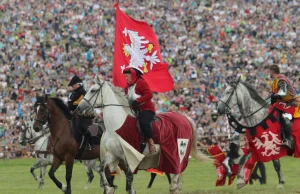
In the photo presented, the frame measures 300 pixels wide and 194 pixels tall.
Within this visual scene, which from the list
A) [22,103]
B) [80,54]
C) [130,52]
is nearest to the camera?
[130,52]

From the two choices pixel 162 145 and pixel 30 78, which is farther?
pixel 30 78

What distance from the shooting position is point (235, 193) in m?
18.8

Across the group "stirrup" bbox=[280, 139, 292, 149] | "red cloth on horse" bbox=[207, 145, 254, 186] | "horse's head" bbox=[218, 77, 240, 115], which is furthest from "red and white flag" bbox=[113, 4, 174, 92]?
"stirrup" bbox=[280, 139, 292, 149]

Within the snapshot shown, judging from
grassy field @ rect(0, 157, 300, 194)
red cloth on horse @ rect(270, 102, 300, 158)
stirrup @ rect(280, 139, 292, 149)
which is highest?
red cloth on horse @ rect(270, 102, 300, 158)

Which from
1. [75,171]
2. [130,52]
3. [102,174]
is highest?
[130,52]

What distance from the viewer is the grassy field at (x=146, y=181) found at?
21.2m

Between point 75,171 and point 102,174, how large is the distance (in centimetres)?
1259

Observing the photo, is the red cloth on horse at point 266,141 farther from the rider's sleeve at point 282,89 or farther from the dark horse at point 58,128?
the dark horse at point 58,128

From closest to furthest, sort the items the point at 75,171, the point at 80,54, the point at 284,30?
the point at 75,171 < the point at 80,54 < the point at 284,30

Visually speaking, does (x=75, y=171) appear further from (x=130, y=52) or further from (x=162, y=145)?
(x=162, y=145)

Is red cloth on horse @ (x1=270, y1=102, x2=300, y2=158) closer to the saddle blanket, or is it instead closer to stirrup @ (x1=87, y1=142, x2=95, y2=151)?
the saddle blanket

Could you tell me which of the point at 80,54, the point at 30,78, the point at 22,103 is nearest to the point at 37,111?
the point at 22,103

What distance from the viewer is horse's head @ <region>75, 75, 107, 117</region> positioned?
59.8ft

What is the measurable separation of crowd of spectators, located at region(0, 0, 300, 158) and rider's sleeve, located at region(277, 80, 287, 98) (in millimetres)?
15324
